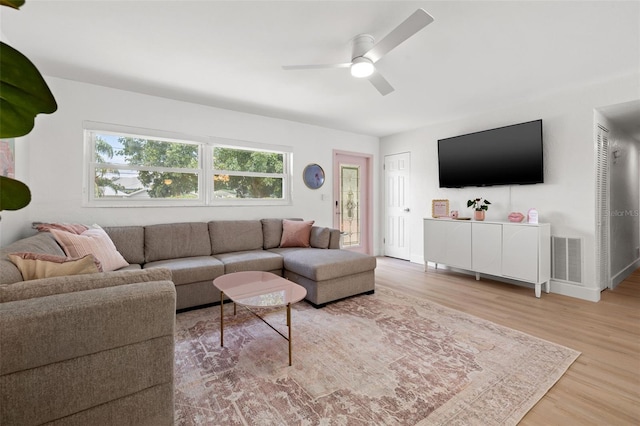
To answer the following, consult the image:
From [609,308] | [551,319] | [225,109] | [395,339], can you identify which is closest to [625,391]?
[551,319]

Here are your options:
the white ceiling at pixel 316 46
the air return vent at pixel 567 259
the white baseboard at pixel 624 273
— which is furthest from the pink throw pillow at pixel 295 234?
the white baseboard at pixel 624 273

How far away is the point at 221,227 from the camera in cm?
358

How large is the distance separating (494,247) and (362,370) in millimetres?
2638

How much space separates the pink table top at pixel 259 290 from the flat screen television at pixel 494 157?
3.14 meters

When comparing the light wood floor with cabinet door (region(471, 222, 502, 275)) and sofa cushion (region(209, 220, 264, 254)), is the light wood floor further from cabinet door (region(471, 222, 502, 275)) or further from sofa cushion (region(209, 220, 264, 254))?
sofa cushion (region(209, 220, 264, 254))

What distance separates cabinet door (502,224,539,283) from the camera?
3.16 metres

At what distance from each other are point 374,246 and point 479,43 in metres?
3.90

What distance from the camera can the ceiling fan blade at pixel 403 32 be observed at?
1.61m

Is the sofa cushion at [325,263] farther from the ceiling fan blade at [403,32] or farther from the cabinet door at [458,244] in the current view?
the ceiling fan blade at [403,32]

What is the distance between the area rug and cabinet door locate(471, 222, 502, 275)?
1230mm

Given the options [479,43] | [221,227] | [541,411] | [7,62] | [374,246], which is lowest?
[541,411]

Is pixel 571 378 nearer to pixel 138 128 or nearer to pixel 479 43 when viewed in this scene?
pixel 479 43

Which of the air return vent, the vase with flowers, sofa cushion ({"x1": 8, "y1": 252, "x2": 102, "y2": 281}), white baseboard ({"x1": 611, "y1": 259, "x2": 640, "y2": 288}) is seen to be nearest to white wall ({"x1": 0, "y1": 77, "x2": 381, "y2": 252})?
sofa cushion ({"x1": 8, "y1": 252, "x2": 102, "y2": 281})

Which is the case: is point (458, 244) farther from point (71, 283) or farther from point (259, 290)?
point (71, 283)
